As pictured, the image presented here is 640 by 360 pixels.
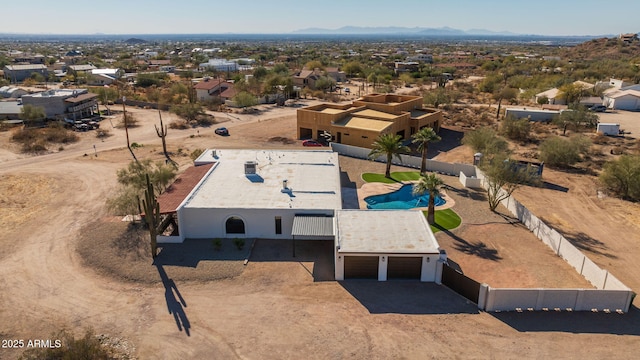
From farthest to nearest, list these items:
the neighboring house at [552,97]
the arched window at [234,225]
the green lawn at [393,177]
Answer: the neighboring house at [552,97] → the green lawn at [393,177] → the arched window at [234,225]

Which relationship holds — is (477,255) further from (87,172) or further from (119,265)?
(87,172)

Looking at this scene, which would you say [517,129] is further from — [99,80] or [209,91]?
[99,80]

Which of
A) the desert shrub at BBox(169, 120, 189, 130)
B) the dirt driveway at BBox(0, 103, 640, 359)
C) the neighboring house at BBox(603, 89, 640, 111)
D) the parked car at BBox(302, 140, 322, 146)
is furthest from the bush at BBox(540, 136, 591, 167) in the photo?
the desert shrub at BBox(169, 120, 189, 130)

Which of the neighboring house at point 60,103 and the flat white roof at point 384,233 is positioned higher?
the neighboring house at point 60,103

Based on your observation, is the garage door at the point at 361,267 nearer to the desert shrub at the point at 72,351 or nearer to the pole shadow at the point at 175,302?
the pole shadow at the point at 175,302

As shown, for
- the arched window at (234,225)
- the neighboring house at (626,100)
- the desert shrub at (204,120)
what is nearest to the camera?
the arched window at (234,225)

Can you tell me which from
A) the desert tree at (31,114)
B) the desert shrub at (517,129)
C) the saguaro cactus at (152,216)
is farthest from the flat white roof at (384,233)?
the desert tree at (31,114)
